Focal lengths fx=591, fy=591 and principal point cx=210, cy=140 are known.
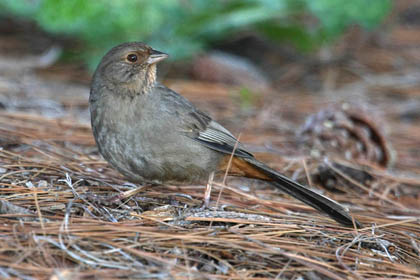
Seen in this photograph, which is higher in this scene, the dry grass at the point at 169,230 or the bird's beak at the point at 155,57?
the bird's beak at the point at 155,57

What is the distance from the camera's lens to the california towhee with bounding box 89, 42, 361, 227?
3.74m

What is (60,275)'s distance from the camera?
254 cm

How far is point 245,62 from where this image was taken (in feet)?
25.4

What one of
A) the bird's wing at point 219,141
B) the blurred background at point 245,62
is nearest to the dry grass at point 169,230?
the bird's wing at point 219,141

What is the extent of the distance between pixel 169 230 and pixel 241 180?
5.99ft

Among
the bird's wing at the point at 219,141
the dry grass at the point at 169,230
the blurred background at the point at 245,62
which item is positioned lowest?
the dry grass at the point at 169,230

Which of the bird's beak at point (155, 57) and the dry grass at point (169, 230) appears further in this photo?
the bird's beak at point (155, 57)

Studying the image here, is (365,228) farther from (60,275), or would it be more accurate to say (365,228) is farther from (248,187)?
(60,275)

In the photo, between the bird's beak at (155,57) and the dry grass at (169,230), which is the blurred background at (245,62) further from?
the bird's beak at (155,57)

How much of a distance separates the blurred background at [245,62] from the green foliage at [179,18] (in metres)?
0.01

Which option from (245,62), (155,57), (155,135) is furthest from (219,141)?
(245,62)

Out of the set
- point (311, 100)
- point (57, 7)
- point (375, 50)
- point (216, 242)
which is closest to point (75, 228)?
point (216, 242)

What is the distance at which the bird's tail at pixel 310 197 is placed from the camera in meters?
3.64

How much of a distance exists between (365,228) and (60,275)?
1883 millimetres
